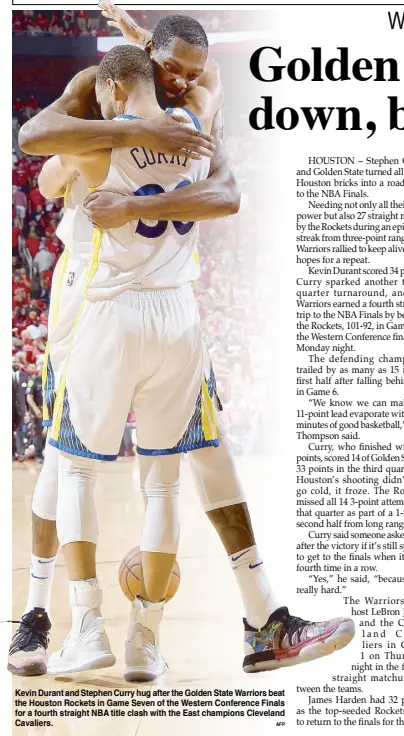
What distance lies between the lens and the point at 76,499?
11.9 ft

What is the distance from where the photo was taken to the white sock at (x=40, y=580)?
3873 mm

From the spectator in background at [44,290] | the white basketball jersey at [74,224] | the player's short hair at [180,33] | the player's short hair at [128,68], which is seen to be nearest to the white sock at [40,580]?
the spectator in background at [44,290]

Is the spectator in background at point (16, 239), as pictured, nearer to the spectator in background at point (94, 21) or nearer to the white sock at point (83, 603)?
the spectator in background at point (94, 21)

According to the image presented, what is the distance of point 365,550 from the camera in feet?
13.0

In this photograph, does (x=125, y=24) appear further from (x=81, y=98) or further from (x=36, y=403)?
(x=36, y=403)

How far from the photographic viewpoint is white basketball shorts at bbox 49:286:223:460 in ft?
11.6

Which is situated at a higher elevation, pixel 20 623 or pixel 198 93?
pixel 198 93

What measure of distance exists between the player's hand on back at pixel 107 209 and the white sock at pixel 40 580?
4.14ft

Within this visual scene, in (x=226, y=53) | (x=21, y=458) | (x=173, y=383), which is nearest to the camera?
(x=173, y=383)

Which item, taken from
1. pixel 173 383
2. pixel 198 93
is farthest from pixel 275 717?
pixel 198 93

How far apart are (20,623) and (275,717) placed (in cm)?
102

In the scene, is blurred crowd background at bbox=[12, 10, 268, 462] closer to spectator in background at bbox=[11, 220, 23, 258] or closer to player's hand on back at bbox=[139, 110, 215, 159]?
spectator in background at bbox=[11, 220, 23, 258]

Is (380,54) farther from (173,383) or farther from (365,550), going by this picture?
(365,550)

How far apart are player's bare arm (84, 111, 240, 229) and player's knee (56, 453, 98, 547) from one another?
2.73 ft
